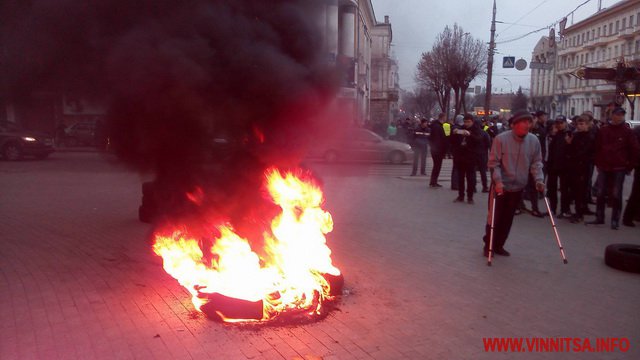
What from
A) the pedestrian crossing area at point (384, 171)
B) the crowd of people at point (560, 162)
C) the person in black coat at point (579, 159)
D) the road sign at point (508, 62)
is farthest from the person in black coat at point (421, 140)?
the road sign at point (508, 62)

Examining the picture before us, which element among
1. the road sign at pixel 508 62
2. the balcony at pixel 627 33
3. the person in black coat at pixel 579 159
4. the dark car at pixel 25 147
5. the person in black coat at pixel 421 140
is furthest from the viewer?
the balcony at pixel 627 33

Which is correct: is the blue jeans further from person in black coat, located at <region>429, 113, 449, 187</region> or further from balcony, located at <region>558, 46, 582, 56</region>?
balcony, located at <region>558, 46, 582, 56</region>

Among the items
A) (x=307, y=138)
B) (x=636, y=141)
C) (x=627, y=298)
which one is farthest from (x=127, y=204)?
(x=636, y=141)

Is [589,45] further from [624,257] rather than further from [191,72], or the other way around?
[191,72]

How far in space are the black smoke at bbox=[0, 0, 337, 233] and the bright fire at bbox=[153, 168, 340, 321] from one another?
0.44m

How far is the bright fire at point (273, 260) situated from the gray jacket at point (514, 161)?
2425mm

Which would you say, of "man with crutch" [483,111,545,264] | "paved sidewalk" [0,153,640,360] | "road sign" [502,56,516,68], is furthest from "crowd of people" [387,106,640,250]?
"road sign" [502,56,516,68]

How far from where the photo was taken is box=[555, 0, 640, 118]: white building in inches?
2236

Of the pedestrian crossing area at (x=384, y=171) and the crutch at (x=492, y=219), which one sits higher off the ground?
the crutch at (x=492, y=219)

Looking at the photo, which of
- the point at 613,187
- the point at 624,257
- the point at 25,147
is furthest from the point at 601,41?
the point at 624,257

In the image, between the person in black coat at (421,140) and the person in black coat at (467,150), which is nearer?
the person in black coat at (467,150)

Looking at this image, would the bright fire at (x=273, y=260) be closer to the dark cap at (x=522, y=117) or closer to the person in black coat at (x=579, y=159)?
the dark cap at (x=522, y=117)

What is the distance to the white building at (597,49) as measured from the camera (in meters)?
56.8

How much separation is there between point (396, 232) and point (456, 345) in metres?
3.61
